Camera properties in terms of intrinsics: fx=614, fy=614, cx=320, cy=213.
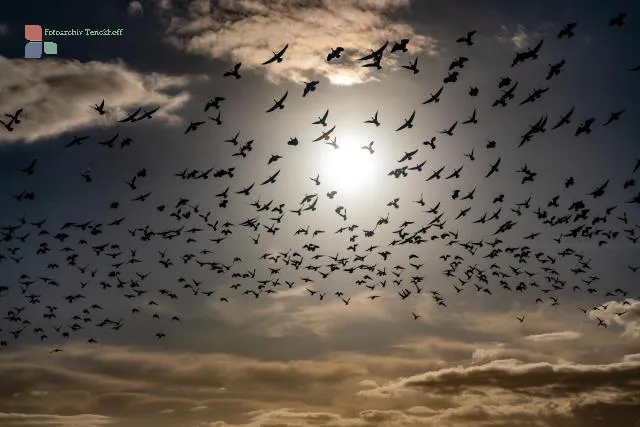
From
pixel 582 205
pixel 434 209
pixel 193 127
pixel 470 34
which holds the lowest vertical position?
pixel 582 205

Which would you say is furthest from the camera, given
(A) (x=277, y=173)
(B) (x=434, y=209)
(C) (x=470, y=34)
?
(B) (x=434, y=209)

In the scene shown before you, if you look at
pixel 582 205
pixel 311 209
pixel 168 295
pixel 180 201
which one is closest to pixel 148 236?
pixel 180 201

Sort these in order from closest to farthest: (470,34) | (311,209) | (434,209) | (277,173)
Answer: (470,34) → (277,173) → (311,209) → (434,209)

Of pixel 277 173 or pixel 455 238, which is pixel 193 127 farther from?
pixel 455 238

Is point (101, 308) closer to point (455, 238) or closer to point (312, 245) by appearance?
point (312, 245)

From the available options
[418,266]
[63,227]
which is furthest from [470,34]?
[63,227]

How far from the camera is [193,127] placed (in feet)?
173

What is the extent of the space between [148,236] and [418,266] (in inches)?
1364

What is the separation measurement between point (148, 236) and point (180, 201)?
7.57 metres

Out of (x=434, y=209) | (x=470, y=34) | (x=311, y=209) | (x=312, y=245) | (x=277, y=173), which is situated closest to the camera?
(x=470, y=34)

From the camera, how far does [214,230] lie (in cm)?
7325

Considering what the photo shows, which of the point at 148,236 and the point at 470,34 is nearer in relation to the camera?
the point at 470,34

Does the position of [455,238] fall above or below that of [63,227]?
below

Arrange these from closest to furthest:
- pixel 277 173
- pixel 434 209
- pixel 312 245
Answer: pixel 277 173, pixel 434 209, pixel 312 245
